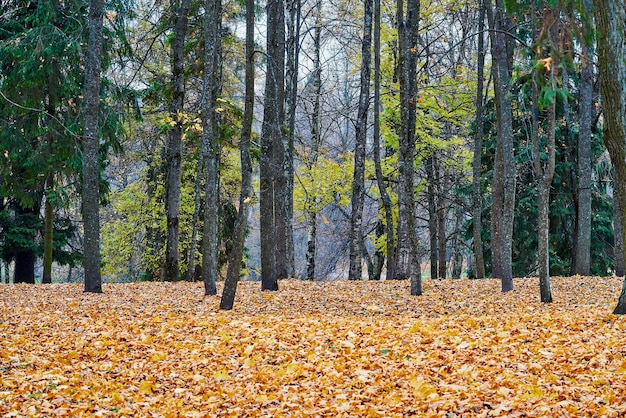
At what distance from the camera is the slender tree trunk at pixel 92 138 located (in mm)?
13656

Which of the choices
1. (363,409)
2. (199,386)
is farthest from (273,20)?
(363,409)

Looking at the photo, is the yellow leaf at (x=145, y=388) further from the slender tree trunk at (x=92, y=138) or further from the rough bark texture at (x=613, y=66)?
the slender tree trunk at (x=92, y=138)

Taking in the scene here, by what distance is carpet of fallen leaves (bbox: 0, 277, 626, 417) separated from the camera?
5703 mm

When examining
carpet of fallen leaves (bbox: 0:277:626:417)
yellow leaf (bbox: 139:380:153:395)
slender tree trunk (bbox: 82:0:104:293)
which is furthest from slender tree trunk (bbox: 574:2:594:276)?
yellow leaf (bbox: 139:380:153:395)

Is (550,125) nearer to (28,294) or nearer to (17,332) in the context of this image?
(17,332)

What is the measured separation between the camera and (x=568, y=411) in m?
4.97

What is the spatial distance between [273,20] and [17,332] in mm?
8093

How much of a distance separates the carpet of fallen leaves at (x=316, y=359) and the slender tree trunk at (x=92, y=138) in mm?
2129

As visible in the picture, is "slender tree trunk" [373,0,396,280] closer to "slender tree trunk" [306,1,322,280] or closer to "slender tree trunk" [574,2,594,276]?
"slender tree trunk" [306,1,322,280]

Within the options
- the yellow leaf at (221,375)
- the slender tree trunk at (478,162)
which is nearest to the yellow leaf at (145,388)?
the yellow leaf at (221,375)

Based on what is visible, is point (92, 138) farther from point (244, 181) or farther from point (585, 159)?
point (585, 159)

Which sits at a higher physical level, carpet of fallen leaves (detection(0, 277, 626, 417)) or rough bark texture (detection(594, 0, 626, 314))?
rough bark texture (detection(594, 0, 626, 314))

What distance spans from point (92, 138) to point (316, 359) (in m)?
8.48

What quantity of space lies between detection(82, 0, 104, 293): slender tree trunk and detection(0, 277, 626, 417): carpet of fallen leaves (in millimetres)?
2129
